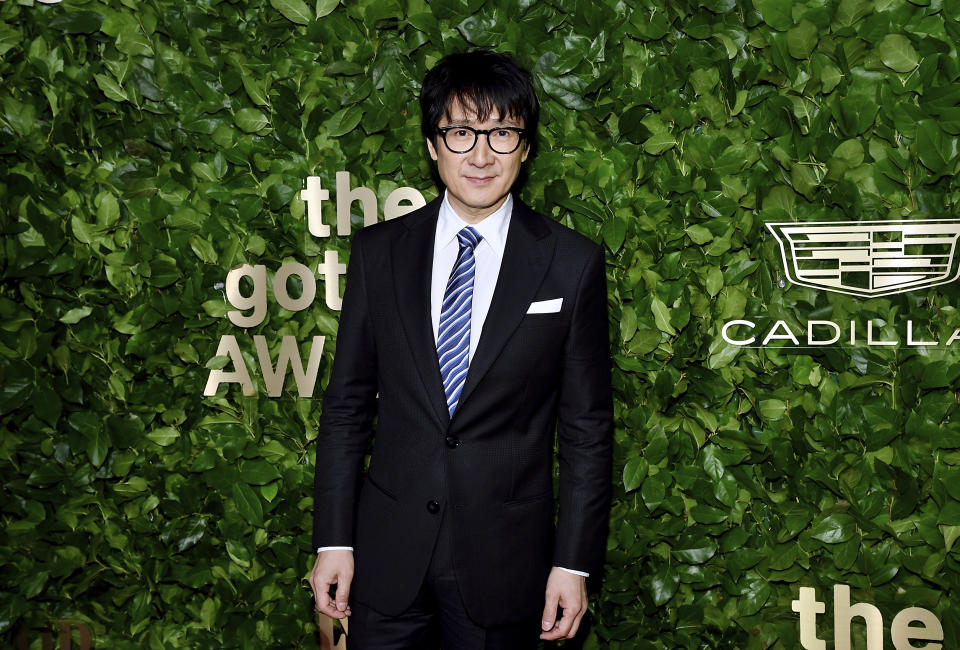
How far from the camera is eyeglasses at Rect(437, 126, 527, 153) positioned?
147 centimetres

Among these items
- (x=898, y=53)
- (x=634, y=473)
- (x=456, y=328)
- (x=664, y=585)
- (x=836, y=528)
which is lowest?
(x=664, y=585)

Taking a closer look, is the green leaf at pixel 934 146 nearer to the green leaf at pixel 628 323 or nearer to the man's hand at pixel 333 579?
the green leaf at pixel 628 323

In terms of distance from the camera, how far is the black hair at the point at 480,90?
4.86 feet

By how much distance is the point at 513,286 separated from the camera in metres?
1.46

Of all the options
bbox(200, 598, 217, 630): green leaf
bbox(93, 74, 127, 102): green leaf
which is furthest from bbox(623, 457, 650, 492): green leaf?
bbox(93, 74, 127, 102): green leaf

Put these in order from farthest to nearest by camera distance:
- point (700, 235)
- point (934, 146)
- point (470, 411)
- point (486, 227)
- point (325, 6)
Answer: point (325, 6) < point (700, 235) < point (934, 146) < point (486, 227) < point (470, 411)

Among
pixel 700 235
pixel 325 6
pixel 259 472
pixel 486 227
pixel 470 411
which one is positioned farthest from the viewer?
pixel 259 472

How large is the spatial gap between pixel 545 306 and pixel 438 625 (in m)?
0.66

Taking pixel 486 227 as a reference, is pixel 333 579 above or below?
below

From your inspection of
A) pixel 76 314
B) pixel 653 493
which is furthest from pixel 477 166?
pixel 76 314

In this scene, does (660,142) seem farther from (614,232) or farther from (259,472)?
(259,472)

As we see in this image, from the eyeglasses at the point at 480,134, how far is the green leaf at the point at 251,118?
724 millimetres

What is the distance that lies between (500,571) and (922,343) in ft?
3.71

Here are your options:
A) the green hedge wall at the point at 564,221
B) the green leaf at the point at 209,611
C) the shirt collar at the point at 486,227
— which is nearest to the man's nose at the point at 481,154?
the shirt collar at the point at 486,227
